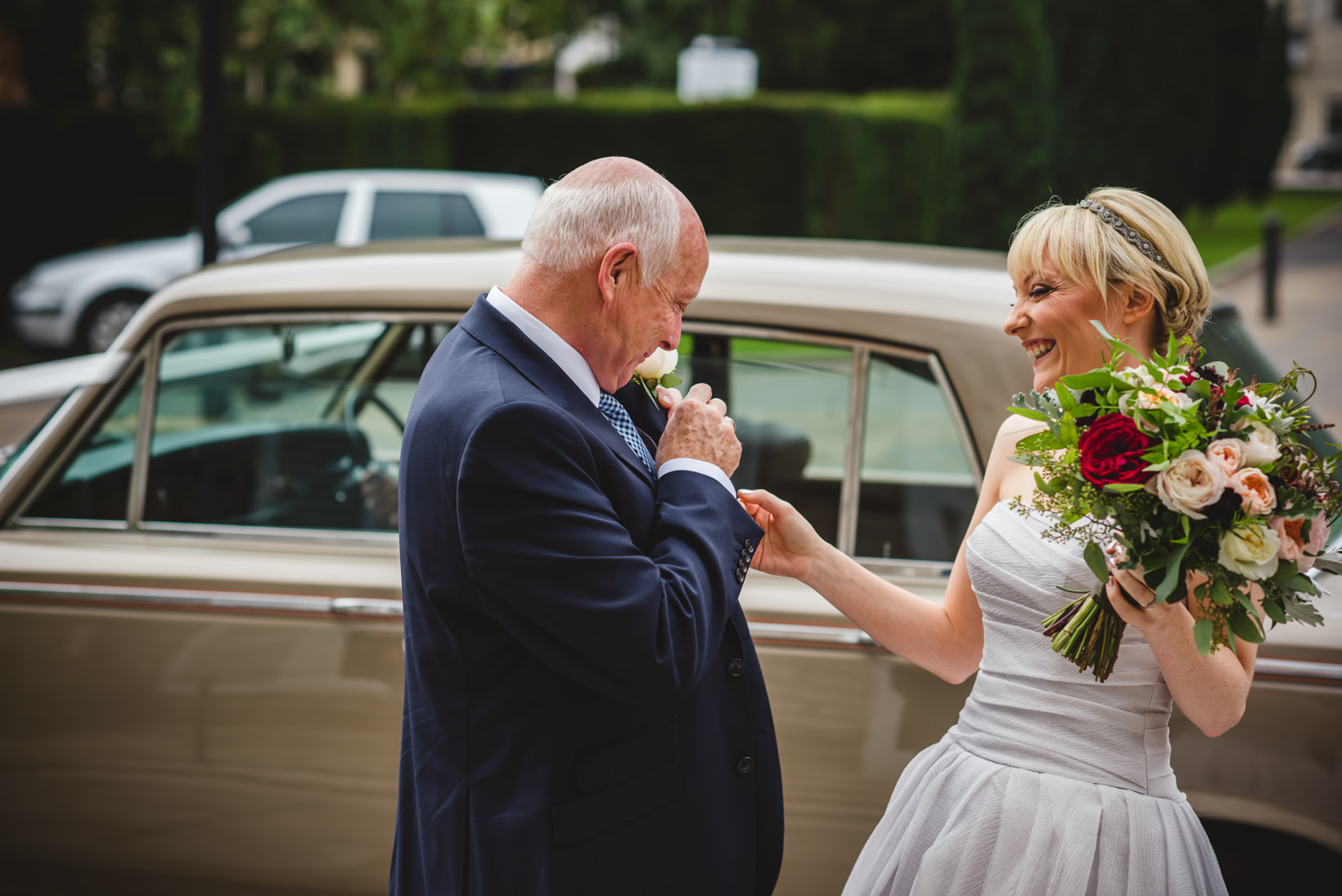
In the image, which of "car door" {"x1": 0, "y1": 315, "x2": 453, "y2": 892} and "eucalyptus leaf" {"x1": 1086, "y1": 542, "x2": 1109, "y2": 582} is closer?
"eucalyptus leaf" {"x1": 1086, "y1": 542, "x2": 1109, "y2": 582}

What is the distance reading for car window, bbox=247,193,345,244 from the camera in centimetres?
1227

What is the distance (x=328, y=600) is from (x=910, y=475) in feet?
5.00

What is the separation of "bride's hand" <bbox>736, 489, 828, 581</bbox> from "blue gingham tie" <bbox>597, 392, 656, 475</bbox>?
35 centimetres

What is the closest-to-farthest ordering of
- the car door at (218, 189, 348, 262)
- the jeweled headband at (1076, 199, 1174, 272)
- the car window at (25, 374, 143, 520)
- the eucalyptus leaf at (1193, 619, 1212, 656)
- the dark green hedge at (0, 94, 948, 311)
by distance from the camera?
the eucalyptus leaf at (1193, 619, 1212, 656)
the jeweled headband at (1076, 199, 1174, 272)
the car window at (25, 374, 143, 520)
the car door at (218, 189, 348, 262)
the dark green hedge at (0, 94, 948, 311)

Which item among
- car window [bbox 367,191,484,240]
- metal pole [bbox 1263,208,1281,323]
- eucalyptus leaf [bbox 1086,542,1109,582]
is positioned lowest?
metal pole [bbox 1263,208,1281,323]

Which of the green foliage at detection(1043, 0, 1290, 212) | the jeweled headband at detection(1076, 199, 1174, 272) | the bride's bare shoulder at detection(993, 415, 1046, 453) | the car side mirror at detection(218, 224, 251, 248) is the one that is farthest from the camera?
the green foliage at detection(1043, 0, 1290, 212)

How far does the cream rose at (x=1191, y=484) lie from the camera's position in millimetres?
1692

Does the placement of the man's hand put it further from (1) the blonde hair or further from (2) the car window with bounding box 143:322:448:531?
(2) the car window with bounding box 143:322:448:531

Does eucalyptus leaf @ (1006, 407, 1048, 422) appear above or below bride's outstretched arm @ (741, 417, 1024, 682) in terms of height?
above

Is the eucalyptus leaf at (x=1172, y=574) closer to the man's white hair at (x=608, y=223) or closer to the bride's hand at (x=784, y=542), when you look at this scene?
the bride's hand at (x=784, y=542)

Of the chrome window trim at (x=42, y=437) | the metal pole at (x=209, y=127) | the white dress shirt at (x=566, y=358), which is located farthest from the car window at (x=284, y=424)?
the metal pole at (x=209, y=127)

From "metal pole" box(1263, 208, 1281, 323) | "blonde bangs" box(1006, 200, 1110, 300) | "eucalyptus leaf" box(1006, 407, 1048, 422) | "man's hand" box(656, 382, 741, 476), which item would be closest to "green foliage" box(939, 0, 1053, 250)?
"metal pole" box(1263, 208, 1281, 323)

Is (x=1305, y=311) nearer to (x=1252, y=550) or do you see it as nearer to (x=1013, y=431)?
(x=1013, y=431)

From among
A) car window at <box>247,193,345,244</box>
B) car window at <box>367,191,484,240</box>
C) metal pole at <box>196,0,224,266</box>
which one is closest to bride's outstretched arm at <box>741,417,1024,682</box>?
metal pole at <box>196,0,224,266</box>
